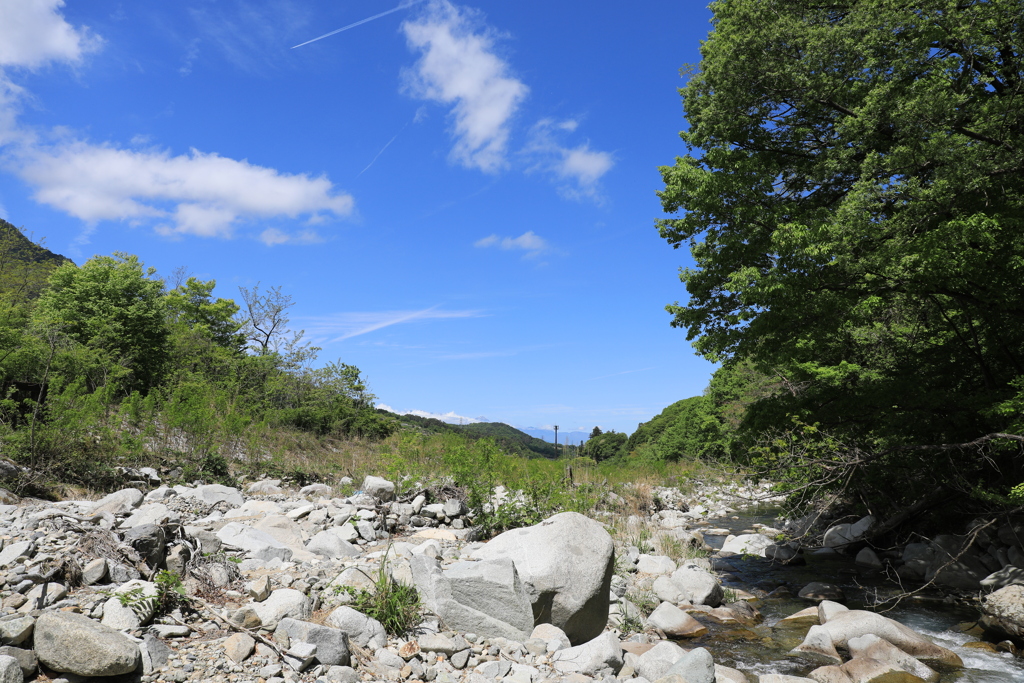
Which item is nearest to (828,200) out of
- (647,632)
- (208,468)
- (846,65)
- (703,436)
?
(846,65)

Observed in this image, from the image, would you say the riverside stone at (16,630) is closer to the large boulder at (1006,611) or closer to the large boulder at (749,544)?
the large boulder at (1006,611)

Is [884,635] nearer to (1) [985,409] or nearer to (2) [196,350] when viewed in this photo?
(1) [985,409]

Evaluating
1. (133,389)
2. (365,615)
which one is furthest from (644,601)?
(133,389)

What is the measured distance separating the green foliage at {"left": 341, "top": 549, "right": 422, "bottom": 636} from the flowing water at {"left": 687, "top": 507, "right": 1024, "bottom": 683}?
3.75 meters

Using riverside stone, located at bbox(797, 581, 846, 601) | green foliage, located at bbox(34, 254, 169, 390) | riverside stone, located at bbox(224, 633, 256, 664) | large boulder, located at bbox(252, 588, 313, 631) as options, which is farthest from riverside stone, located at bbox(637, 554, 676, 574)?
green foliage, located at bbox(34, 254, 169, 390)

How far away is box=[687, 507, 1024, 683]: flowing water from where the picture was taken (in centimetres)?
627

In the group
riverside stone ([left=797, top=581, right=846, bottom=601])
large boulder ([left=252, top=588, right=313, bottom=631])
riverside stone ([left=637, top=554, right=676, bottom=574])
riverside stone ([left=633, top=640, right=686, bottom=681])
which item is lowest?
riverside stone ([left=797, top=581, right=846, bottom=601])

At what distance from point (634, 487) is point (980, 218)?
1350 centimetres

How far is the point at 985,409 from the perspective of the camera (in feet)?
24.9

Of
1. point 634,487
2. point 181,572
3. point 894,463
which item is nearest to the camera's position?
point 181,572

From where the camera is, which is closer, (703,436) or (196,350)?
(196,350)

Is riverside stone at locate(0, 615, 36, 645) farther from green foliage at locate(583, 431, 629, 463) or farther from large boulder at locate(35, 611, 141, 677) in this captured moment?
green foliage at locate(583, 431, 629, 463)

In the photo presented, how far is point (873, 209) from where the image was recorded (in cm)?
813

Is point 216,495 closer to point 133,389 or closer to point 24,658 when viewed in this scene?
point 24,658
